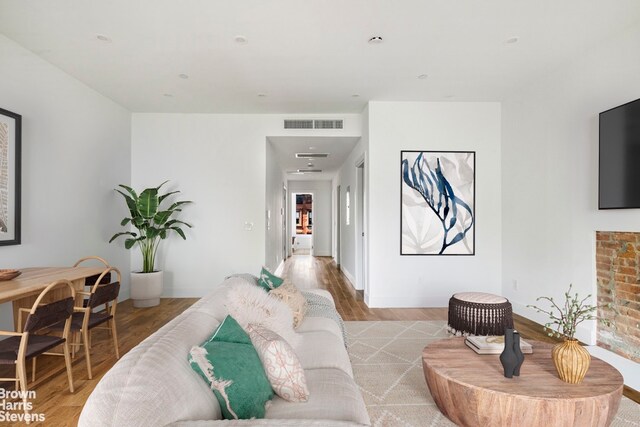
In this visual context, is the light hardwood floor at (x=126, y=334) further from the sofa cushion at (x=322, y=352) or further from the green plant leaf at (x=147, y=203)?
the sofa cushion at (x=322, y=352)

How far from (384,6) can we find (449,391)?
2591 mm

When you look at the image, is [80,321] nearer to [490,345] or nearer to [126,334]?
[126,334]

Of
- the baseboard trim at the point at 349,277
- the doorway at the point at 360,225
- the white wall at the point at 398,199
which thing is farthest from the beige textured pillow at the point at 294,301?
the baseboard trim at the point at 349,277

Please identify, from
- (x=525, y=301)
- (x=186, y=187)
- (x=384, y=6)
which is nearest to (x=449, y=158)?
(x=525, y=301)

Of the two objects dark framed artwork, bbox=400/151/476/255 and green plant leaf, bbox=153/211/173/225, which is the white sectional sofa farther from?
green plant leaf, bbox=153/211/173/225

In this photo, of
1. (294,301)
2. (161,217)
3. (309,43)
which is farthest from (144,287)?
(309,43)

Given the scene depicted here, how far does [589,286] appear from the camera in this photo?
3348 millimetres

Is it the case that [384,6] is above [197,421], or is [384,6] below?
above

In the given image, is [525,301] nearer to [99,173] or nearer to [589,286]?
[589,286]

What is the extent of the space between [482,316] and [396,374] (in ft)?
2.95

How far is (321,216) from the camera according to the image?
1205 centimetres

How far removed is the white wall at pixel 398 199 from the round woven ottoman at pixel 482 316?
5.76 feet

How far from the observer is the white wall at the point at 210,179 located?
5406 millimetres

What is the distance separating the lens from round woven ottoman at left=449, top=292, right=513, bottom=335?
3012 mm
